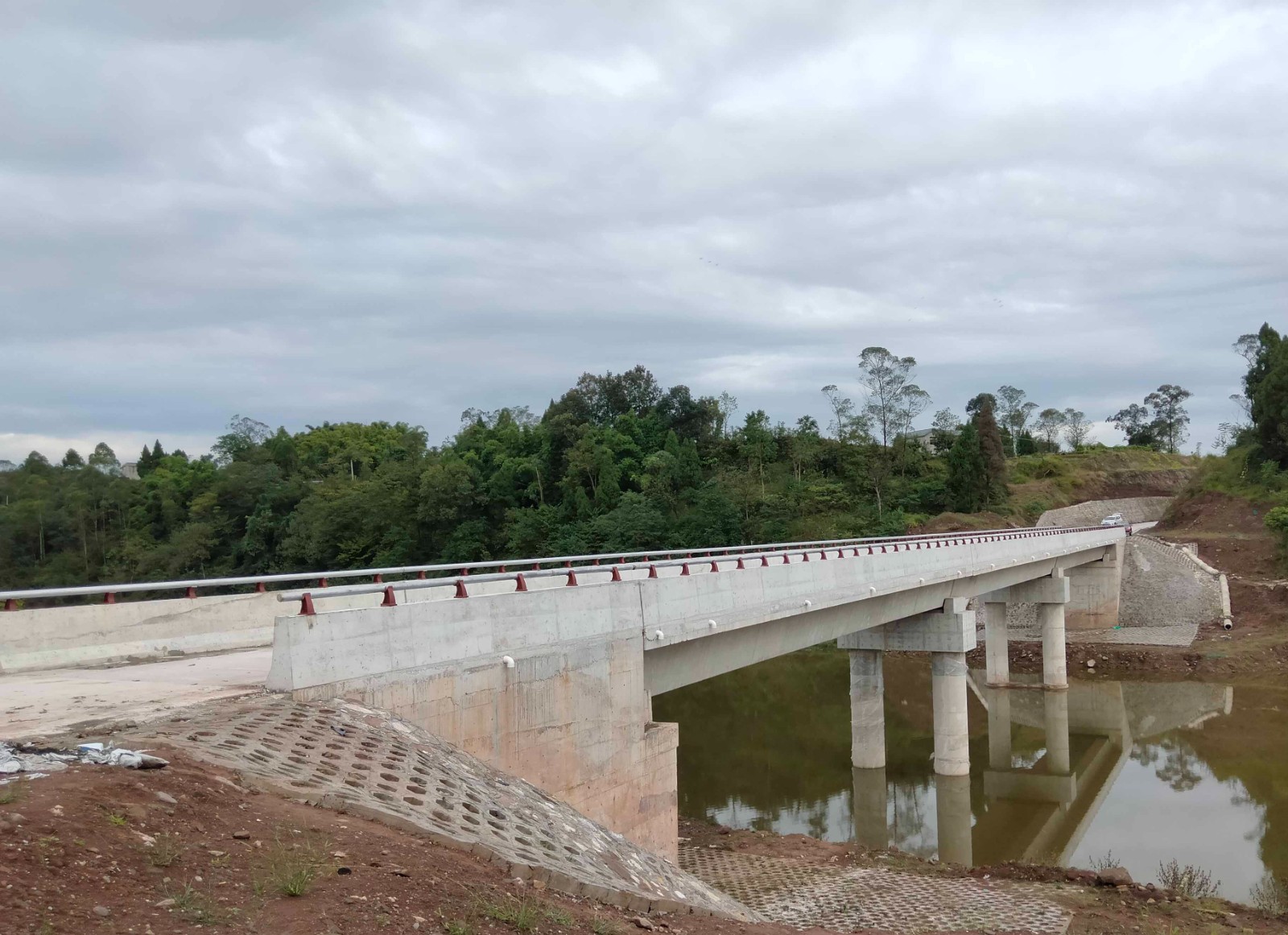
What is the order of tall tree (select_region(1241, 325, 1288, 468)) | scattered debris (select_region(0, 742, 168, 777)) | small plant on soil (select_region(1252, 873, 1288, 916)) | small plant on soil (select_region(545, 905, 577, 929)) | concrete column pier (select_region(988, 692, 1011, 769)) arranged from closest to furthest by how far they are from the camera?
small plant on soil (select_region(545, 905, 577, 929)), scattered debris (select_region(0, 742, 168, 777)), small plant on soil (select_region(1252, 873, 1288, 916)), concrete column pier (select_region(988, 692, 1011, 769)), tall tree (select_region(1241, 325, 1288, 468))

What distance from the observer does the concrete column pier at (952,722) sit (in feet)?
96.7

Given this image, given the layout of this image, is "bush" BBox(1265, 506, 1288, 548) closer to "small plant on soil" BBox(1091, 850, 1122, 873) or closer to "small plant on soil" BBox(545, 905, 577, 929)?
"small plant on soil" BBox(1091, 850, 1122, 873)

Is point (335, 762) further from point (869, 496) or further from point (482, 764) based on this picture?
point (869, 496)

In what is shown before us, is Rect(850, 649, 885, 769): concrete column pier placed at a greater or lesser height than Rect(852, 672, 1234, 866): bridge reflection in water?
greater

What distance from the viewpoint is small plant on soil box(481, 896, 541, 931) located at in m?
5.99

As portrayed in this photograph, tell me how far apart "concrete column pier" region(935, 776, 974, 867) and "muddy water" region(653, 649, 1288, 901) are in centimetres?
7

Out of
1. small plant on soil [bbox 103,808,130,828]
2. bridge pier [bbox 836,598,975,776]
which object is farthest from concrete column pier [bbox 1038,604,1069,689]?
small plant on soil [bbox 103,808,130,828]

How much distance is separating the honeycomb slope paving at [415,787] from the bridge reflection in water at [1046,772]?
49.9 ft

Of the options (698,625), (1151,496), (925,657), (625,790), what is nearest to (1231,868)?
(698,625)

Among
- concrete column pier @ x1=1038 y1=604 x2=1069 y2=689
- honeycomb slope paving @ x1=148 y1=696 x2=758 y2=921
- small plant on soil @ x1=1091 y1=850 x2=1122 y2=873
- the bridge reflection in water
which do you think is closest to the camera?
honeycomb slope paving @ x1=148 y1=696 x2=758 y2=921

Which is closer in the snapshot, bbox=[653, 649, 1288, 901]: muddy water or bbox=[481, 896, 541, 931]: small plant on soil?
bbox=[481, 896, 541, 931]: small plant on soil

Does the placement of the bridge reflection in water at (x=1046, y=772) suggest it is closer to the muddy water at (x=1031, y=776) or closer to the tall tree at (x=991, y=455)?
the muddy water at (x=1031, y=776)

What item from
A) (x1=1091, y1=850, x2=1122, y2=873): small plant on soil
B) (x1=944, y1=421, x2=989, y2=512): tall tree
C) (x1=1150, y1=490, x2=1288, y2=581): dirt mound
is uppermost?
(x1=944, y1=421, x2=989, y2=512): tall tree

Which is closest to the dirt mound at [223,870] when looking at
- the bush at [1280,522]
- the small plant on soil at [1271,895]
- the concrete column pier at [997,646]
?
the small plant on soil at [1271,895]
